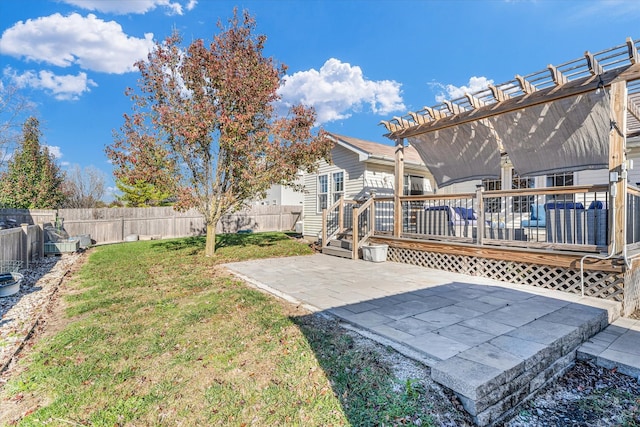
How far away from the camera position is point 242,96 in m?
7.87

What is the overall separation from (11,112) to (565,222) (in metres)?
18.1

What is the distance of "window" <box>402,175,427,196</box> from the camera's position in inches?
440

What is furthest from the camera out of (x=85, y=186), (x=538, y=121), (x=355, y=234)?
(x=85, y=186)

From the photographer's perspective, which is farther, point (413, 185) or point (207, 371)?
point (413, 185)

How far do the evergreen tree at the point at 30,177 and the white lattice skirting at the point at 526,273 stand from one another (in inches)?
715

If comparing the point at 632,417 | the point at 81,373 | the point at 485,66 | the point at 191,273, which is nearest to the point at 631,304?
the point at 632,417

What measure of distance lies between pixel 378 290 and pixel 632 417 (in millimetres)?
3071

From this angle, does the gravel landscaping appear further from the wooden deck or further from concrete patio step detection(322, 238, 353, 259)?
the wooden deck

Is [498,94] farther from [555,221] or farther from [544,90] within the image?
[555,221]

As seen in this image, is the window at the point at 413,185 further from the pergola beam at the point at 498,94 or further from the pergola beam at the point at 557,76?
the pergola beam at the point at 557,76

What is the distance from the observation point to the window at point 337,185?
11334 millimetres

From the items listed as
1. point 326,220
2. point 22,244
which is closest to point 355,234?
point 326,220

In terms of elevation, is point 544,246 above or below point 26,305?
above

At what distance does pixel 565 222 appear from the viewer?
531cm
